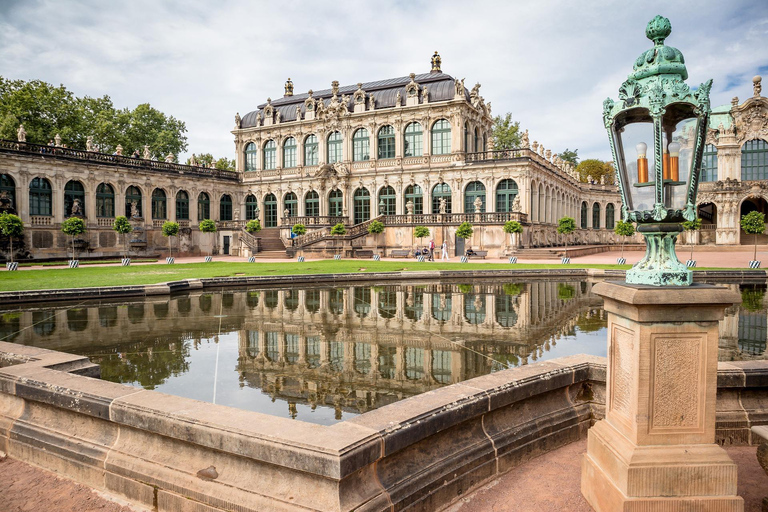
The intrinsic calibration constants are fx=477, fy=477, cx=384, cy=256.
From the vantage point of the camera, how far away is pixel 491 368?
21.7 feet

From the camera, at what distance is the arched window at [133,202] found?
40375 mm

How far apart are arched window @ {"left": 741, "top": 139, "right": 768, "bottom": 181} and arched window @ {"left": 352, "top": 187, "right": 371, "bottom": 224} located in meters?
39.2

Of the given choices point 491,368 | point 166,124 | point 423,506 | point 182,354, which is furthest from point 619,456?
point 166,124

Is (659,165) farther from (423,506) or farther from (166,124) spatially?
(166,124)

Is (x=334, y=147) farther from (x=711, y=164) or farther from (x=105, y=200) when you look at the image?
(x=711, y=164)

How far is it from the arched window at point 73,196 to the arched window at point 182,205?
7.93 m

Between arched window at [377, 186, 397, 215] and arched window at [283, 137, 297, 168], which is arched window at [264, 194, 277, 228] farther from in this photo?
arched window at [377, 186, 397, 215]

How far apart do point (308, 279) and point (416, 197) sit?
2662cm

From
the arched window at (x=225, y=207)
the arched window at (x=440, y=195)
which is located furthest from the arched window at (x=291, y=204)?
the arched window at (x=440, y=195)

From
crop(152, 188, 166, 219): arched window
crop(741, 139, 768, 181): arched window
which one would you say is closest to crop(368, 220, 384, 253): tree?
crop(152, 188, 166, 219): arched window

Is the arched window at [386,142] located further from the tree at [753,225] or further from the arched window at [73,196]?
the tree at [753,225]

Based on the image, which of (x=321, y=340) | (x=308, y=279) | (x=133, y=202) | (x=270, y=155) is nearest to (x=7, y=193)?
(x=133, y=202)

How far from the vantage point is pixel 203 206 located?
4684 centimetres

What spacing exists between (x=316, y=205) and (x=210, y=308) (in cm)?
3694
